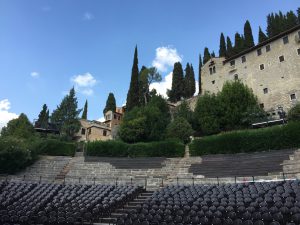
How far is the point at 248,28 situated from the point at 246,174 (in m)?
38.1

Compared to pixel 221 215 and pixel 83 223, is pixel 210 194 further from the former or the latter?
pixel 83 223

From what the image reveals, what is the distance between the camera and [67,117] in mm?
47156

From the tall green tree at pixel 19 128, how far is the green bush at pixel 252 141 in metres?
24.9

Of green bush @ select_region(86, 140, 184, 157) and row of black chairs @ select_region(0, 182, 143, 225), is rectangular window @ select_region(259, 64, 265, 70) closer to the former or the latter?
green bush @ select_region(86, 140, 184, 157)

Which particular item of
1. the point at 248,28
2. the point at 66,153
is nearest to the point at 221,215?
the point at 66,153

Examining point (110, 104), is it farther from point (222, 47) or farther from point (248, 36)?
point (248, 36)

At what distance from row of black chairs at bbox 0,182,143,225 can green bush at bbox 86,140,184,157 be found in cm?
1045

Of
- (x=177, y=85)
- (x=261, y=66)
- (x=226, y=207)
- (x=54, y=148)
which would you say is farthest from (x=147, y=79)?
(x=226, y=207)

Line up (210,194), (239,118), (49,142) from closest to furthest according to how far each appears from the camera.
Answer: (210,194) < (49,142) < (239,118)

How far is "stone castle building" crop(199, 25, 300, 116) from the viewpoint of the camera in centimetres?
4006

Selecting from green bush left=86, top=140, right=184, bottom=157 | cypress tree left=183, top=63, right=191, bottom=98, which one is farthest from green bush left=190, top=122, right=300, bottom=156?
cypress tree left=183, top=63, right=191, bottom=98

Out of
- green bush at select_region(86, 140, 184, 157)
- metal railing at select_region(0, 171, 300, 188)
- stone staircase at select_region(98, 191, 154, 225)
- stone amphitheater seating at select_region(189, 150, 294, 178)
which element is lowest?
stone staircase at select_region(98, 191, 154, 225)

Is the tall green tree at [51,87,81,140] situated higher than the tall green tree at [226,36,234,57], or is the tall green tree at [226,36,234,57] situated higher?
the tall green tree at [226,36,234,57]

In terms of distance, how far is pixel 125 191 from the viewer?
20359mm
